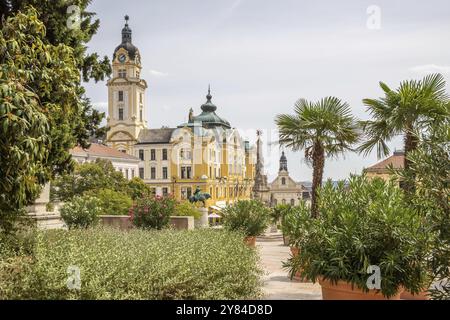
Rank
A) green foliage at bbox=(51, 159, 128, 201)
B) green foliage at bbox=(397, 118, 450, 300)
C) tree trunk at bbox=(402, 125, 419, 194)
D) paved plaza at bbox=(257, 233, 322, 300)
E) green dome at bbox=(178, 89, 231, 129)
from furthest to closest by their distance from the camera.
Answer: green dome at bbox=(178, 89, 231, 129), green foliage at bbox=(51, 159, 128, 201), paved plaza at bbox=(257, 233, 322, 300), tree trunk at bbox=(402, 125, 419, 194), green foliage at bbox=(397, 118, 450, 300)

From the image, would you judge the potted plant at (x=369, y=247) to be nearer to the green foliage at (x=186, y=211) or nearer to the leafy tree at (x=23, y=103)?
the leafy tree at (x=23, y=103)

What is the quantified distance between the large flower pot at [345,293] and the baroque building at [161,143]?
199 ft

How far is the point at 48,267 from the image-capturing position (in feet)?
23.2

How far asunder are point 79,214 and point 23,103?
1163 centimetres

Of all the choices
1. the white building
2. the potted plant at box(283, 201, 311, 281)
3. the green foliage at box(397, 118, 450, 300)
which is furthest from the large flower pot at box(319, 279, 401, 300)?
the white building

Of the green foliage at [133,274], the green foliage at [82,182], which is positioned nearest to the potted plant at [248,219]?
the green foliage at [133,274]

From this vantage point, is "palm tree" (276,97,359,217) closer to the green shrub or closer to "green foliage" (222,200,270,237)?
"green foliage" (222,200,270,237)

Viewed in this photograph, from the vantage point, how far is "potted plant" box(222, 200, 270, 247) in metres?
15.0

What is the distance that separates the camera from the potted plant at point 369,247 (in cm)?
624

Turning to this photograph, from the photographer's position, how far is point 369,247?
6547 mm

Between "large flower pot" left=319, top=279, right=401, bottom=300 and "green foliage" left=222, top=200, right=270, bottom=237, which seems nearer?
"large flower pot" left=319, top=279, right=401, bottom=300

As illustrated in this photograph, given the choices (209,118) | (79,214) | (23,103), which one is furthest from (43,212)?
(209,118)

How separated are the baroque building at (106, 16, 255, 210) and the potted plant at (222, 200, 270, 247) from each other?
52.1 m
